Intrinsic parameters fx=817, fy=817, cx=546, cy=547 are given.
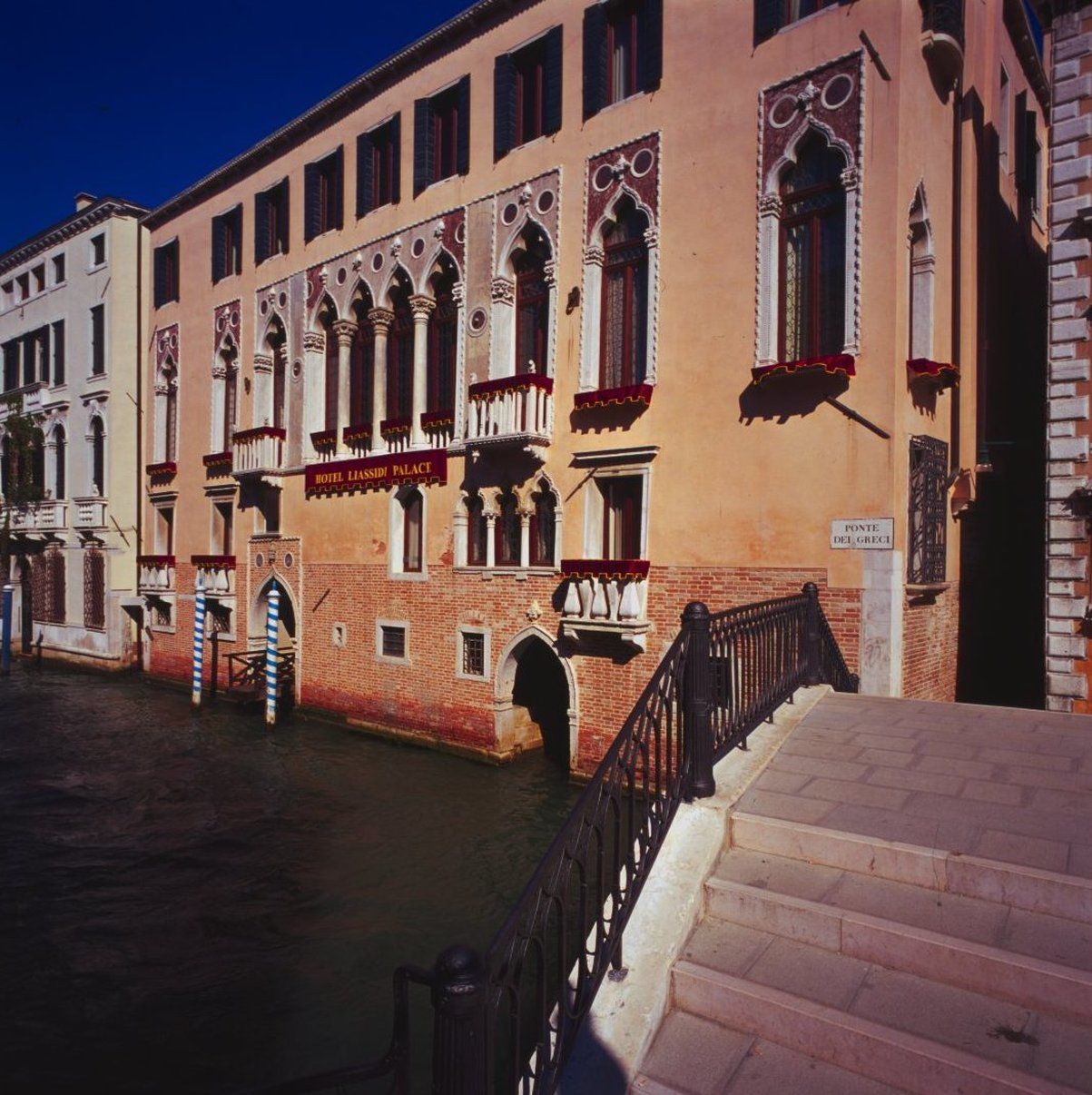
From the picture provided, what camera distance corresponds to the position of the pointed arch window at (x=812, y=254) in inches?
380

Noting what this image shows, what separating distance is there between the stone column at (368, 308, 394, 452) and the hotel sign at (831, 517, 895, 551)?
870 centimetres

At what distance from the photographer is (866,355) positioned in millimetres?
9125

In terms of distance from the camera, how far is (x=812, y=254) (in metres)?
9.83

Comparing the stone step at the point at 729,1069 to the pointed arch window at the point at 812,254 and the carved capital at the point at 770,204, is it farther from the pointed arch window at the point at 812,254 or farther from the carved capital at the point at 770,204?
the carved capital at the point at 770,204

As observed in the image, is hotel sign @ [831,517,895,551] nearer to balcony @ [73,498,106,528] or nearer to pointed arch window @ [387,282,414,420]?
pointed arch window @ [387,282,414,420]

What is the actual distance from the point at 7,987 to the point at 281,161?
15.6 meters

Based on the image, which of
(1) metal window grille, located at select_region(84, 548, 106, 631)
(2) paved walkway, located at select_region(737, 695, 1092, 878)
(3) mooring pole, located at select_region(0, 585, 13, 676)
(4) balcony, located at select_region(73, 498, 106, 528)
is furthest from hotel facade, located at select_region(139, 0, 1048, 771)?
(3) mooring pole, located at select_region(0, 585, 13, 676)

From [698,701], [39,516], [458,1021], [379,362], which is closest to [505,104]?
[379,362]

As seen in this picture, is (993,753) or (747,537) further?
(747,537)

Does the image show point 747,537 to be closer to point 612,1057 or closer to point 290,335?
point 612,1057

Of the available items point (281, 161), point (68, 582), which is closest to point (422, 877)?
point (281, 161)

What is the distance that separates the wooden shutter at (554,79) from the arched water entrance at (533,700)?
7532 millimetres

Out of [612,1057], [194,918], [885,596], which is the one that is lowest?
[194,918]

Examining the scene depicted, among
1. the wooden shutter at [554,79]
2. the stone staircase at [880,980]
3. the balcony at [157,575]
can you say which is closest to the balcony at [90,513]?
the balcony at [157,575]
